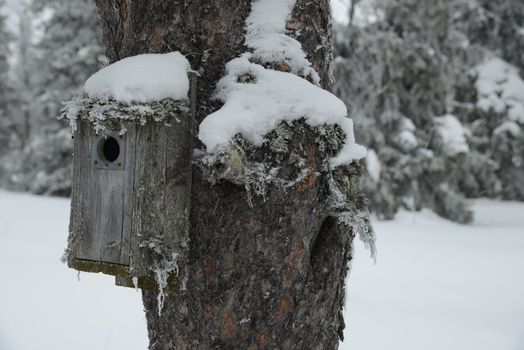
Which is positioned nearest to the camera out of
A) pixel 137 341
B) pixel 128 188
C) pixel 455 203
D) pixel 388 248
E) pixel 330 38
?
pixel 128 188

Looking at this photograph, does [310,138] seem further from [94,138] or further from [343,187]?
[94,138]

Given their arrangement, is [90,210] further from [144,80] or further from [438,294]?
[438,294]

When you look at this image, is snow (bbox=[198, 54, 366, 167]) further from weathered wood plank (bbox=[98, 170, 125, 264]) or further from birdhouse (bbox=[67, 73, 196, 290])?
weathered wood plank (bbox=[98, 170, 125, 264])

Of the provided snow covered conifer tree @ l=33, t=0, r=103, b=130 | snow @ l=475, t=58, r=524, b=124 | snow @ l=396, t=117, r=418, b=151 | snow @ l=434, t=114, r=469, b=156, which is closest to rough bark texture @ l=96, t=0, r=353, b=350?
snow @ l=396, t=117, r=418, b=151

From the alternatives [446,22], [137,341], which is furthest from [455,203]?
[137,341]

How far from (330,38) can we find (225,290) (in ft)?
3.43

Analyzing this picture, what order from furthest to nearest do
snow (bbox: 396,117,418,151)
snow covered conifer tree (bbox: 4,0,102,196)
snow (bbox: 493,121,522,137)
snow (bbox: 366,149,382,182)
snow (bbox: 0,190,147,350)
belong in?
snow covered conifer tree (bbox: 4,0,102,196) < snow (bbox: 493,121,522,137) < snow (bbox: 396,117,418,151) < snow (bbox: 366,149,382,182) < snow (bbox: 0,190,147,350)

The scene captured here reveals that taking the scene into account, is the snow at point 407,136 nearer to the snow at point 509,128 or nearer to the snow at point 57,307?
the snow at point 509,128

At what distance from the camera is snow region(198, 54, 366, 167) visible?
5.31 feet

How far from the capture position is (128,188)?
170 centimetres

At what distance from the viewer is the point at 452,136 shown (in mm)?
10250

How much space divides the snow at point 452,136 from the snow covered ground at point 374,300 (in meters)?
3.65

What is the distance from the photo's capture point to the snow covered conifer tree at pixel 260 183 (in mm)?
1682

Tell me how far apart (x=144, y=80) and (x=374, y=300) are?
347 centimetres
